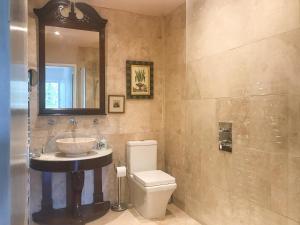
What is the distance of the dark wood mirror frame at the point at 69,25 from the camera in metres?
2.88

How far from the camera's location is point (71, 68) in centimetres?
300

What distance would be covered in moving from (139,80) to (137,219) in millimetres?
1758

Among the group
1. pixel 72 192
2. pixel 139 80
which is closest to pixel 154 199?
pixel 72 192

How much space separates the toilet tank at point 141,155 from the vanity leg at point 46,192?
975 mm

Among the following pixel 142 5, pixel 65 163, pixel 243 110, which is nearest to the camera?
pixel 243 110

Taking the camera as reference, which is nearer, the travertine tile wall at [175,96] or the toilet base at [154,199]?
the toilet base at [154,199]

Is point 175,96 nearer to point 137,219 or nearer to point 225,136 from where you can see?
point 225,136

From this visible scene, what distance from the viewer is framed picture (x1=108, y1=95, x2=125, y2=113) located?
3.24 m

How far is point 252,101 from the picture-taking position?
2.01m

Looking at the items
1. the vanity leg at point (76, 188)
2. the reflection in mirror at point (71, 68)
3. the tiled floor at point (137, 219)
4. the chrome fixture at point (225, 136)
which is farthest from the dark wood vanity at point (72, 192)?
the chrome fixture at point (225, 136)

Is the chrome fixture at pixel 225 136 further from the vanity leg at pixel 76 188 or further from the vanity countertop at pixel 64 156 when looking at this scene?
the vanity leg at pixel 76 188

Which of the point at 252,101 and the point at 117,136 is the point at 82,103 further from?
the point at 252,101

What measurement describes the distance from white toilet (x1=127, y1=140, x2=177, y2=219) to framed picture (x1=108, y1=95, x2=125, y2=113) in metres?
0.46

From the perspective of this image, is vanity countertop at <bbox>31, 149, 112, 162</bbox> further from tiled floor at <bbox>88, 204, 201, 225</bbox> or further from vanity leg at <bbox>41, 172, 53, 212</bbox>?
tiled floor at <bbox>88, 204, 201, 225</bbox>
